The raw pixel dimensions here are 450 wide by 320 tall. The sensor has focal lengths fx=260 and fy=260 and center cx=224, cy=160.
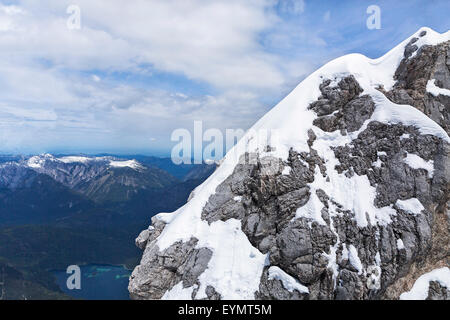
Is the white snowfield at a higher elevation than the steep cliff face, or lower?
lower

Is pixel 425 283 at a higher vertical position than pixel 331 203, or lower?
lower

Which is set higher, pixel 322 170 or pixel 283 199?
pixel 322 170

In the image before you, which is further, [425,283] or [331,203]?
[331,203]

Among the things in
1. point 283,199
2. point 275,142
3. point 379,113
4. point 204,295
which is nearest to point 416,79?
point 379,113

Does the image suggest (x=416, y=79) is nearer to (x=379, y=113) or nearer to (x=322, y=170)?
(x=379, y=113)
